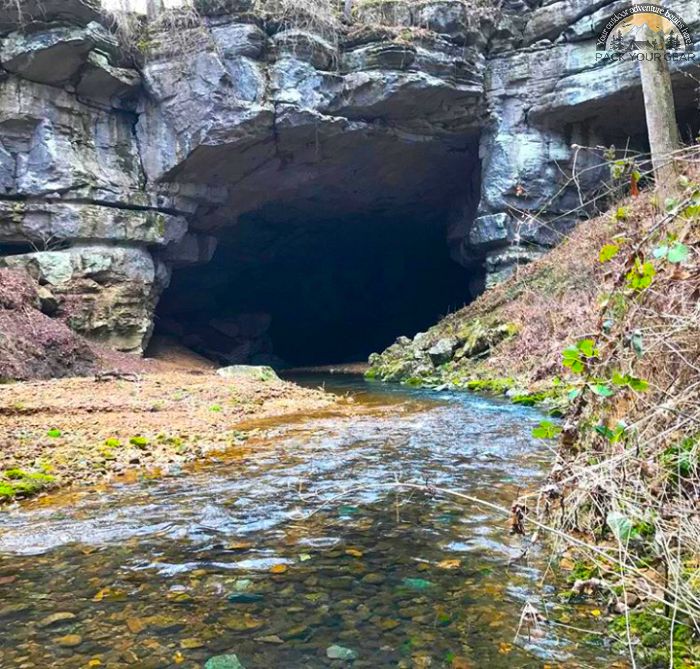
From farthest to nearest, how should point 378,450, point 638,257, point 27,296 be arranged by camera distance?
point 27,296 → point 378,450 → point 638,257

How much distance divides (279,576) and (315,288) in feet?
99.3

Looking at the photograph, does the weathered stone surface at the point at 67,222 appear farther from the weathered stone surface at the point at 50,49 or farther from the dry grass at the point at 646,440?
the dry grass at the point at 646,440

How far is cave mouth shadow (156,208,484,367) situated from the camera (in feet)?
88.0

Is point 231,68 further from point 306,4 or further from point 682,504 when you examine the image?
point 682,504

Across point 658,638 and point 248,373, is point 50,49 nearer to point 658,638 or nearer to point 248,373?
point 248,373

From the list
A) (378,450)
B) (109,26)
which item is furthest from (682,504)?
Answer: (109,26)

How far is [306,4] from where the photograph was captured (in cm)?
1773

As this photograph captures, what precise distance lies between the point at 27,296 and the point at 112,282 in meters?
3.33

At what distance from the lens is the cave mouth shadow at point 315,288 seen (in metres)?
26.8

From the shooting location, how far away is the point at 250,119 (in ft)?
57.7

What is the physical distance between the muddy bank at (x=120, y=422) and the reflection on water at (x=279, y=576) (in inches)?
33.3

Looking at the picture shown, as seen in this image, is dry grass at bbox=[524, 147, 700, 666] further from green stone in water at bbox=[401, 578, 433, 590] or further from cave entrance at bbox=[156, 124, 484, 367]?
cave entrance at bbox=[156, 124, 484, 367]

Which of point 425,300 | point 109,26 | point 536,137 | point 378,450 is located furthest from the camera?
point 425,300

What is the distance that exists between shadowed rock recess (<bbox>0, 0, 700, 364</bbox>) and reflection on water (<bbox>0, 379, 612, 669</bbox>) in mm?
12618
